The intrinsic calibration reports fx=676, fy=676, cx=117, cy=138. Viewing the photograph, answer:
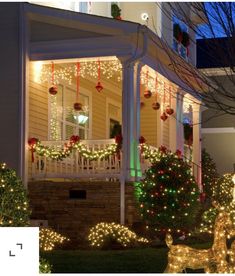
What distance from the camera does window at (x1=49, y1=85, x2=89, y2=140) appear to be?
19102mm

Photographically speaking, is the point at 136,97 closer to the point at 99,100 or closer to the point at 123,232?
the point at 123,232

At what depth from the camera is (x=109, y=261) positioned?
1193cm

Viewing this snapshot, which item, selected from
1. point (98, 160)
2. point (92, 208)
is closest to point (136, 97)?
point (98, 160)

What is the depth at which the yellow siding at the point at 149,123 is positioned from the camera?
75.6ft

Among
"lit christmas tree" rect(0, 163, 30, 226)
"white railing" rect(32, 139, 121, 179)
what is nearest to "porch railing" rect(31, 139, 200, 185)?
"white railing" rect(32, 139, 121, 179)

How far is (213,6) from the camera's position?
26.9 feet

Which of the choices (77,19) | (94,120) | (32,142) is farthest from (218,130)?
(32,142)

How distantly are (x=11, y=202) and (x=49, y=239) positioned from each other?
6.53 m

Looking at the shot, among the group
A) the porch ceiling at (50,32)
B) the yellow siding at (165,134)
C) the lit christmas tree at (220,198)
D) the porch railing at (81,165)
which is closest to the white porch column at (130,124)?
the porch railing at (81,165)

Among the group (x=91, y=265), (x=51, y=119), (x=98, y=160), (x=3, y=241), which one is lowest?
(x=91, y=265)

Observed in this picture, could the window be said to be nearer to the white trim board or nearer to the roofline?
the roofline

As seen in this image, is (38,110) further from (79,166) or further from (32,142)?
(79,166)

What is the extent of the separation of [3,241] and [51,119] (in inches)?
490

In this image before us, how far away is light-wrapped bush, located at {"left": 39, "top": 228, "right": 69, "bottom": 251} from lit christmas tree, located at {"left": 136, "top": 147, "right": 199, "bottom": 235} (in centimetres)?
192
